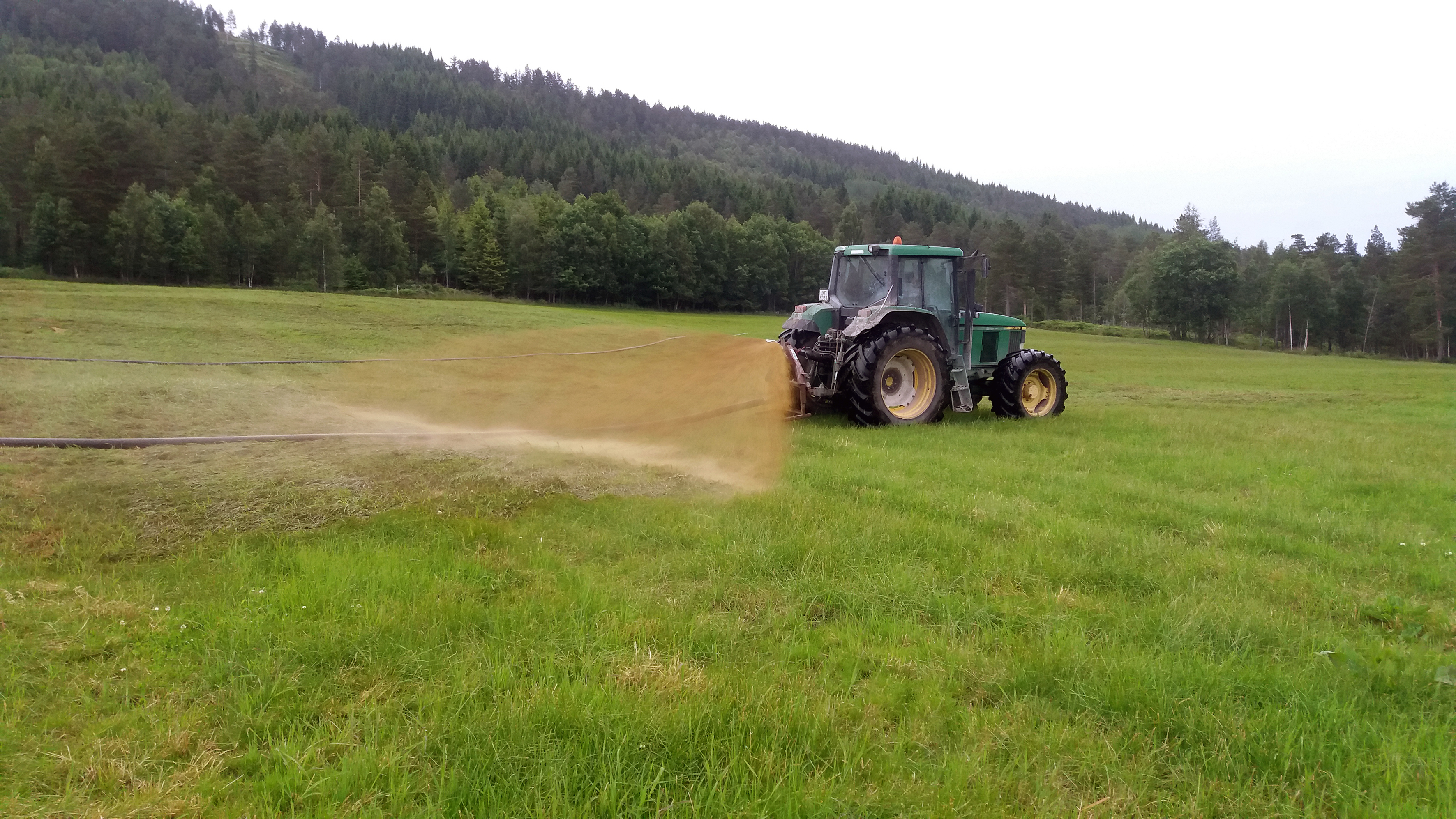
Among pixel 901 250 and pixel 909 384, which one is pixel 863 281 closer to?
pixel 901 250

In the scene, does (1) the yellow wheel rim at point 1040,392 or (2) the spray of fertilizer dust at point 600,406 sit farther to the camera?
(1) the yellow wheel rim at point 1040,392

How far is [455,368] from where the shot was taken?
1554 cm

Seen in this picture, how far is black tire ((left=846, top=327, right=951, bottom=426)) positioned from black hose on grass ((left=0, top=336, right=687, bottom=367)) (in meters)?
8.98

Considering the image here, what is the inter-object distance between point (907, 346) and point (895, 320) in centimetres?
56

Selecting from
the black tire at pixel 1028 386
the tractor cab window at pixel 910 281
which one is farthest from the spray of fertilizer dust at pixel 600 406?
the black tire at pixel 1028 386

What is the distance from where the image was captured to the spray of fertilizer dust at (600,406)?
8750mm

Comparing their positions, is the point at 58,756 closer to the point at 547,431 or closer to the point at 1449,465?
the point at 547,431

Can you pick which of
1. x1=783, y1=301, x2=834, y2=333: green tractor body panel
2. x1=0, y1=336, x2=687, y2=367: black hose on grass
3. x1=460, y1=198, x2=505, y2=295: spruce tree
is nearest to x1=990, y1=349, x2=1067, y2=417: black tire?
x1=783, y1=301, x2=834, y2=333: green tractor body panel

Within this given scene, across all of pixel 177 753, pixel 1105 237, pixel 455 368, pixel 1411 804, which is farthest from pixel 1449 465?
pixel 1105 237

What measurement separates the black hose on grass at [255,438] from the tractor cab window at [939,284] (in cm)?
476

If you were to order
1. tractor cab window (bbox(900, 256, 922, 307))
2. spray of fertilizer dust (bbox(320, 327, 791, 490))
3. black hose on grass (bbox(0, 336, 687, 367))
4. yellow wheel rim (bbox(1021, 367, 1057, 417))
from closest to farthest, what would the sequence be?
spray of fertilizer dust (bbox(320, 327, 791, 490)) < tractor cab window (bbox(900, 256, 922, 307)) < black hose on grass (bbox(0, 336, 687, 367)) < yellow wheel rim (bbox(1021, 367, 1057, 417))

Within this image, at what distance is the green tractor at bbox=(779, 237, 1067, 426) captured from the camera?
11.8m

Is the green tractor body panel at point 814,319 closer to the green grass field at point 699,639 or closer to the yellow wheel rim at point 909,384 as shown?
the yellow wheel rim at point 909,384

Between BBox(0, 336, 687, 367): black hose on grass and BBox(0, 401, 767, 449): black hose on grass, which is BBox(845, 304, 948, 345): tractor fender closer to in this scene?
BBox(0, 401, 767, 449): black hose on grass
